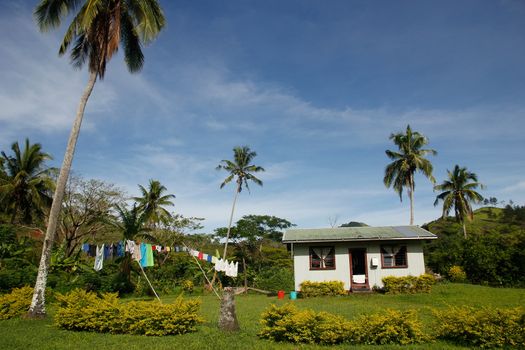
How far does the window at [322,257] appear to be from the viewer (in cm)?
2139

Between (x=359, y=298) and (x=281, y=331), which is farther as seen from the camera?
(x=359, y=298)

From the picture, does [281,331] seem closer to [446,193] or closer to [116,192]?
[116,192]

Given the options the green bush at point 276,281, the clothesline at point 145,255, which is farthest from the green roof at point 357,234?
the clothesline at point 145,255


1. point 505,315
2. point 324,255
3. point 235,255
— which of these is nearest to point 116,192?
point 235,255

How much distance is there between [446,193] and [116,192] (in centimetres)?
3379

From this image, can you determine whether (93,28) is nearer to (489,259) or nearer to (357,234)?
(357,234)

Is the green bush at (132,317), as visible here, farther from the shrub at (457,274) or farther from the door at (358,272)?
the shrub at (457,274)

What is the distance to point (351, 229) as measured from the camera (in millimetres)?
23578

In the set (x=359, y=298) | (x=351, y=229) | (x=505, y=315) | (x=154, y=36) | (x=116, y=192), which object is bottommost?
(x=359, y=298)

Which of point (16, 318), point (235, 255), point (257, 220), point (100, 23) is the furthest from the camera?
point (257, 220)

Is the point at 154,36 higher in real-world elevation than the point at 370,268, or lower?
higher

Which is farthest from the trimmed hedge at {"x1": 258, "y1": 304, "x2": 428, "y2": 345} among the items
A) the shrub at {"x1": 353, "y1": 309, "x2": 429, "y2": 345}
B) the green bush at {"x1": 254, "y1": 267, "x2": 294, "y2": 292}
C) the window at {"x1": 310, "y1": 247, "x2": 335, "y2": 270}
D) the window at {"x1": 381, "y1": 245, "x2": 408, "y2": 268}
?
the green bush at {"x1": 254, "y1": 267, "x2": 294, "y2": 292}

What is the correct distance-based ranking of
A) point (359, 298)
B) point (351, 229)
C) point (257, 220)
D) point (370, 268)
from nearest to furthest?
point (359, 298)
point (370, 268)
point (351, 229)
point (257, 220)

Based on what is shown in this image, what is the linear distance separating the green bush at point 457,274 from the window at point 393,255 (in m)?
8.02
